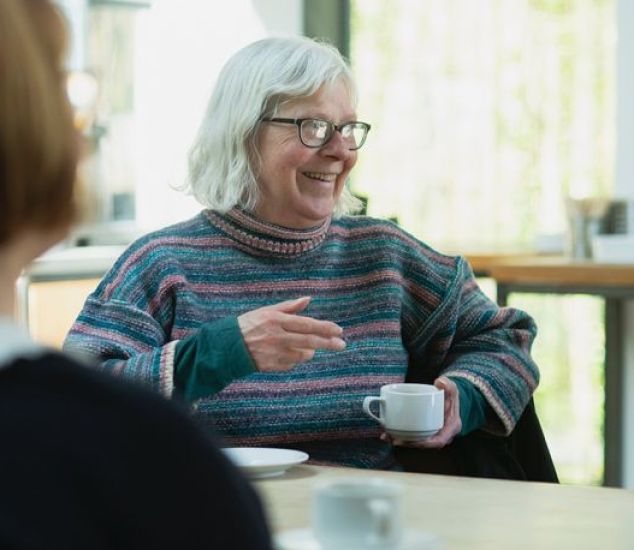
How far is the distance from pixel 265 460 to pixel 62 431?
0.94m

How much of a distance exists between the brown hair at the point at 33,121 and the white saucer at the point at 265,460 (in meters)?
0.82

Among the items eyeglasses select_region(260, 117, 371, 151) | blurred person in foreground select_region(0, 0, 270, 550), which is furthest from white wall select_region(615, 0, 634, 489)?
blurred person in foreground select_region(0, 0, 270, 550)

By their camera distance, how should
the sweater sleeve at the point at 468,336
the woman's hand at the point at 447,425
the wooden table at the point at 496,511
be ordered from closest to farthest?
the wooden table at the point at 496,511
the woman's hand at the point at 447,425
the sweater sleeve at the point at 468,336

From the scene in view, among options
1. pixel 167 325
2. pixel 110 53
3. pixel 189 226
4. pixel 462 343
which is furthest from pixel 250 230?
pixel 110 53

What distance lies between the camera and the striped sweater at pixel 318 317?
193 centimetres

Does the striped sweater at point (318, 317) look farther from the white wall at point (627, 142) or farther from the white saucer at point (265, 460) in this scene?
the white wall at point (627, 142)

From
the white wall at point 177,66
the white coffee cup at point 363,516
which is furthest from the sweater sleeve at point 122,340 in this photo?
the white wall at point 177,66

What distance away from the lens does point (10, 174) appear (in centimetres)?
68

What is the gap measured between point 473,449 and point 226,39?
121 inches

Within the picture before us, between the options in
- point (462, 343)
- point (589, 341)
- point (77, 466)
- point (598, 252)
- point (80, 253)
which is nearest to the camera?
point (77, 466)

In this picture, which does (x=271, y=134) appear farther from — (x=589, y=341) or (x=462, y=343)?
(x=589, y=341)

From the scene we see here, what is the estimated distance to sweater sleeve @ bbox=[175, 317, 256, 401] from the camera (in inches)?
69.3

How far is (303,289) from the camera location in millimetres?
2094

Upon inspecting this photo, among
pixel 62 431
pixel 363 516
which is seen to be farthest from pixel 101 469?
pixel 363 516
